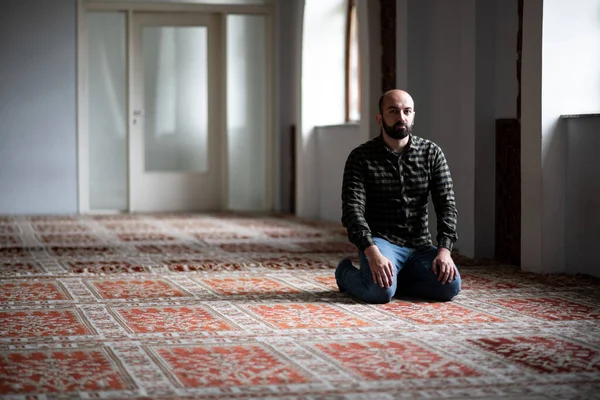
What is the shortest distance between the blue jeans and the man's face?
0.54 metres

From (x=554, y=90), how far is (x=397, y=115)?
A: 4.95 feet

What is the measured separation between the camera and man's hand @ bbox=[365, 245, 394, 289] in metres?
4.44

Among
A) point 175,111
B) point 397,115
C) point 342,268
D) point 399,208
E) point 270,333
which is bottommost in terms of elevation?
point 270,333

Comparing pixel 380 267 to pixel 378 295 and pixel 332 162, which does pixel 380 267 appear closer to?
pixel 378 295

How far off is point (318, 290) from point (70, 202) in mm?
6537

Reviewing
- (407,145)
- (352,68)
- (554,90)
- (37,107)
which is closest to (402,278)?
(407,145)

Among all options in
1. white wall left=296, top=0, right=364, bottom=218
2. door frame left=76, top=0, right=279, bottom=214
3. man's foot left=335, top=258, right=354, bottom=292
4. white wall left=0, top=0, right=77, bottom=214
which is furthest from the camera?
door frame left=76, top=0, right=279, bottom=214

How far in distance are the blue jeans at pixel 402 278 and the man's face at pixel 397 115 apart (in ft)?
1.76

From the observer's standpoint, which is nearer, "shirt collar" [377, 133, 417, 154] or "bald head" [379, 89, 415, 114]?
"bald head" [379, 89, 415, 114]

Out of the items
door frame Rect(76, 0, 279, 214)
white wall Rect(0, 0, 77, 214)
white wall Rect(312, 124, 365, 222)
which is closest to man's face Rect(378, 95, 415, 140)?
white wall Rect(312, 124, 365, 222)

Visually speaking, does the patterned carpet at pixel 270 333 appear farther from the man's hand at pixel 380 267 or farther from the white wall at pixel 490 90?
the white wall at pixel 490 90

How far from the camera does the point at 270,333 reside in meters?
3.88

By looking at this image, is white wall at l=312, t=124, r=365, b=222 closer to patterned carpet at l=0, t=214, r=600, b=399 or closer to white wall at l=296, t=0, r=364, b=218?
white wall at l=296, t=0, r=364, b=218

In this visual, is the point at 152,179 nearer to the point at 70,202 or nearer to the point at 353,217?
the point at 70,202
